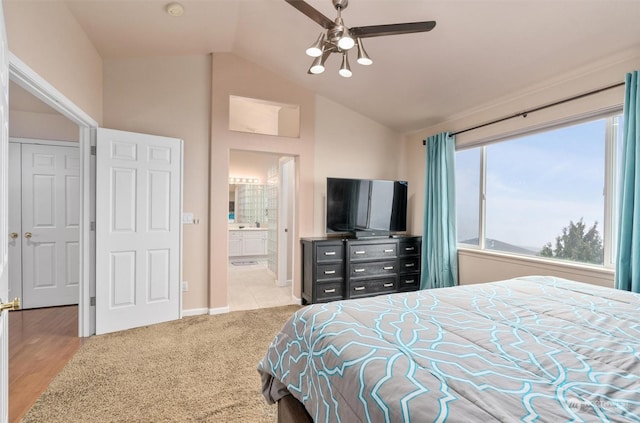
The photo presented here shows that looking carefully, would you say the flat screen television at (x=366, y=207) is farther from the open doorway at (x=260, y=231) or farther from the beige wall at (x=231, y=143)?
the open doorway at (x=260, y=231)

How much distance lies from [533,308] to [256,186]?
6.56 m

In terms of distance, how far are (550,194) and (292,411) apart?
3054 millimetres

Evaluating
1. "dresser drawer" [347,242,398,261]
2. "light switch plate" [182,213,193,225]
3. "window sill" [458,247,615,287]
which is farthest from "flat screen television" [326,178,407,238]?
"light switch plate" [182,213,193,225]

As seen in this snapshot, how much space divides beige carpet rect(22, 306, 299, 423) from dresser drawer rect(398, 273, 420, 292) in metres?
1.88

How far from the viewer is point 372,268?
397 cm

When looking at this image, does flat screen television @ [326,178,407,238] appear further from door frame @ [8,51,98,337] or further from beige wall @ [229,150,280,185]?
beige wall @ [229,150,280,185]

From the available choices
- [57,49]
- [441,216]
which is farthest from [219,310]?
[441,216]

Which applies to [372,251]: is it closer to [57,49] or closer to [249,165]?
[57,49]

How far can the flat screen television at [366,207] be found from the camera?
3.98 meters

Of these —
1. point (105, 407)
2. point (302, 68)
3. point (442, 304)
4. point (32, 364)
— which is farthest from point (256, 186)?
point (442, 304)

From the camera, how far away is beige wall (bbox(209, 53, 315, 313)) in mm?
3623

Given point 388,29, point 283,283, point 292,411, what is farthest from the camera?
point 283,283

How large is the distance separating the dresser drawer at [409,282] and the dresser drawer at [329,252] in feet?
3.31

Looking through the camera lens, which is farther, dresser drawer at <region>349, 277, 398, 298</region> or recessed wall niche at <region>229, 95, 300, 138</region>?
recessed wall niche at <region>229, 95, 300, 138</region>
